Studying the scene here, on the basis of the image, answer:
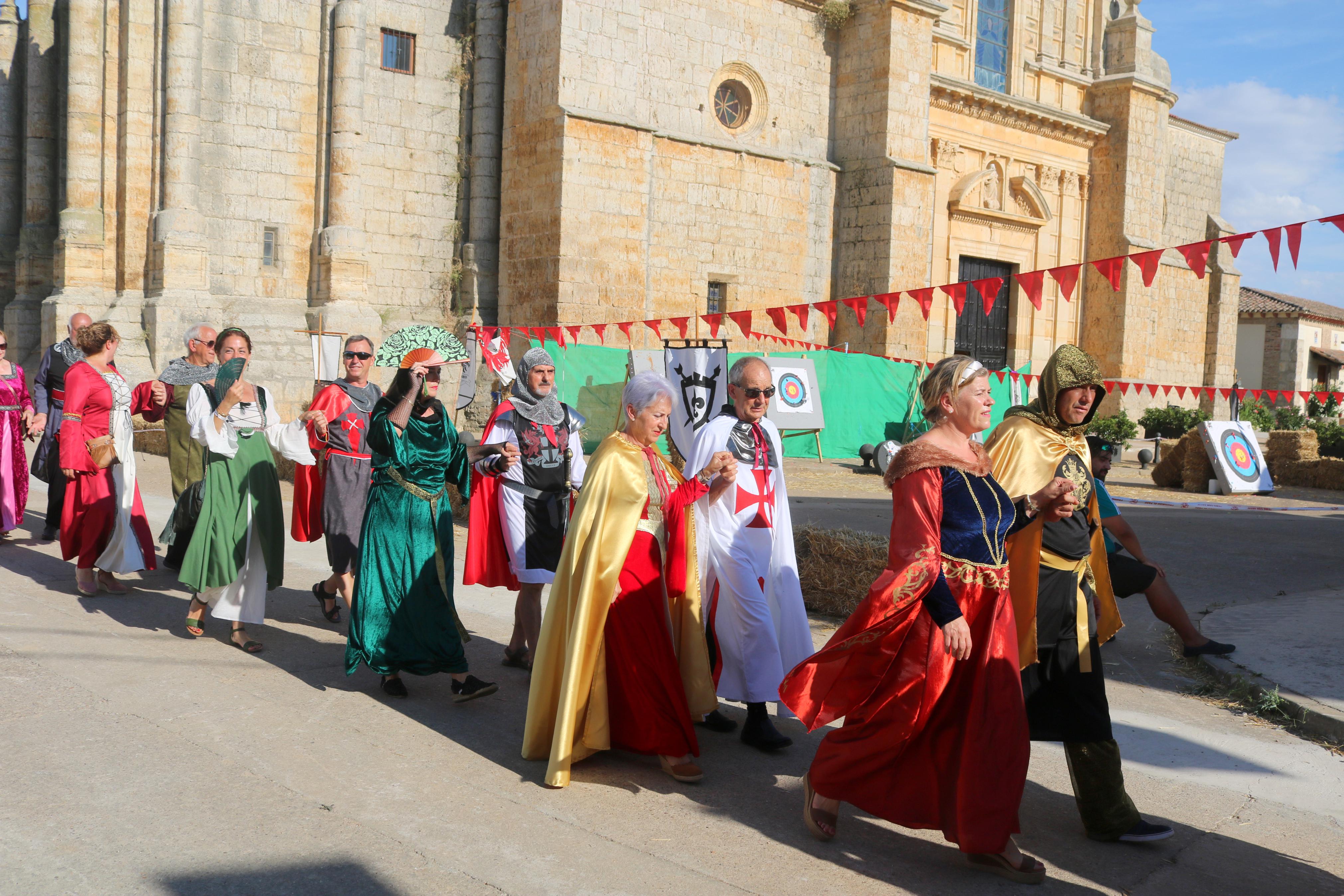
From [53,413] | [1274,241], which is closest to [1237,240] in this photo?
[1274,241]

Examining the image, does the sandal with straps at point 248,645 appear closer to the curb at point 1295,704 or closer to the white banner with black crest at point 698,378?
the curb at point 1295,704

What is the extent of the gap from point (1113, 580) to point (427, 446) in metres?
3.99

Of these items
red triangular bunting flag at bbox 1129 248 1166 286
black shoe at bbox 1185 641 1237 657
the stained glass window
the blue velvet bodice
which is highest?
the stained glass window

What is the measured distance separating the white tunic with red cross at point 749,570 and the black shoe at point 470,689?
4.05 feet

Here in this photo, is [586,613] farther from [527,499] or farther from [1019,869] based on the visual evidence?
[1019,869]

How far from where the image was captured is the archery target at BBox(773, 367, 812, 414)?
17797mm

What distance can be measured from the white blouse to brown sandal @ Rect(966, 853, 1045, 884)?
442cm

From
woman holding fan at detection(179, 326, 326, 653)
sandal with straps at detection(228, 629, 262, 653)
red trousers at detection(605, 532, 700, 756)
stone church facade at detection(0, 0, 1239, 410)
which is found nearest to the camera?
red trousers at detection(605, 532, 700, 756)

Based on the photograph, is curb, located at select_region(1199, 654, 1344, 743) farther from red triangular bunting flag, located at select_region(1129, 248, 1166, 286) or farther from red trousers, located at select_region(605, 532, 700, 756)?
red triangular bunting flag, located at select_region(1129, 248, 1166, 286)

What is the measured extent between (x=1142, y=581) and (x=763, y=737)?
2712 mm

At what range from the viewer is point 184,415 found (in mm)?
7930

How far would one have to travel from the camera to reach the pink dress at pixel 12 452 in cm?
923

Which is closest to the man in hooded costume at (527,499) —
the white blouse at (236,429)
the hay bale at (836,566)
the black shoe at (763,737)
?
the white blouse at (236,429)

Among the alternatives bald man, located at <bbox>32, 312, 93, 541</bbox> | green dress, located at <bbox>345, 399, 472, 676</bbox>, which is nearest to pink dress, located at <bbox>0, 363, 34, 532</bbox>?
bald man, located at <bbox>32, 312, 93, 541</bbox>
